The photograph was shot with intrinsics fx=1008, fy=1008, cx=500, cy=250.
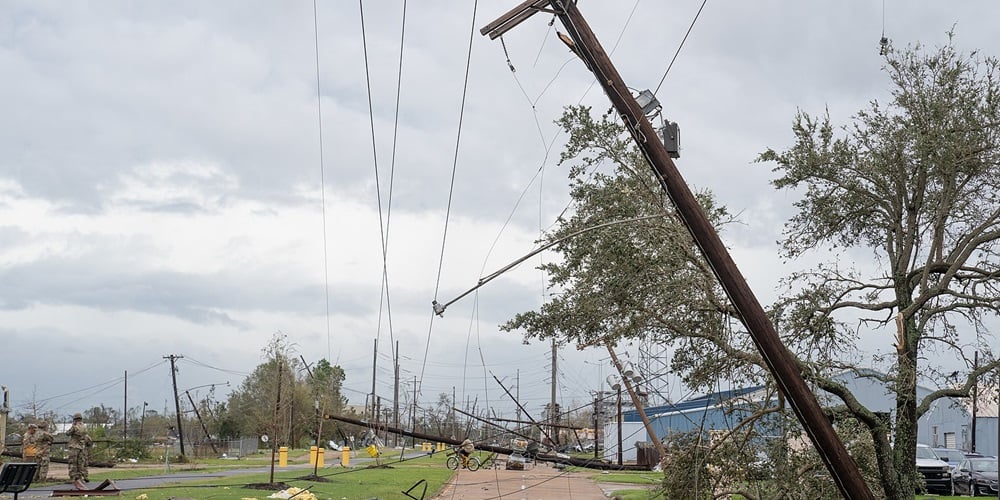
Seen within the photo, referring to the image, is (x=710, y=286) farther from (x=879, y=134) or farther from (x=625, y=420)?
(x=625, y=420)

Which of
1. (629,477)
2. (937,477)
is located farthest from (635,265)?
(629,477)

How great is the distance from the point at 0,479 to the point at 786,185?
52.0 feet

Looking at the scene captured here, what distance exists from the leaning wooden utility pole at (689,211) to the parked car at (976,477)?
84.5ft

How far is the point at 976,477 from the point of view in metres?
35.2

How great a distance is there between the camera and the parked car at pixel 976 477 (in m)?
34.9

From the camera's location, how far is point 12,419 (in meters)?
54.5

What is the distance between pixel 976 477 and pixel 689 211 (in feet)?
92.1

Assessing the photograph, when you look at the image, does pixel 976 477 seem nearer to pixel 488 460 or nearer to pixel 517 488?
pixel 517 488

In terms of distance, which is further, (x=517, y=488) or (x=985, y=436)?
(x=985, y=436)

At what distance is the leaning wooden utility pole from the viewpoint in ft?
41.0

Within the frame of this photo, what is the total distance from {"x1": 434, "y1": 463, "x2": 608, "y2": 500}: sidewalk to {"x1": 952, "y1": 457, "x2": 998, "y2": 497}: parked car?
12703 millimetres

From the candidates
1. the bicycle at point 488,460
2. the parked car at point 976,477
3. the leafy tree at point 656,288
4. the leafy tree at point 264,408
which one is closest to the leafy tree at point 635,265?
the leafy tree at point 656,288

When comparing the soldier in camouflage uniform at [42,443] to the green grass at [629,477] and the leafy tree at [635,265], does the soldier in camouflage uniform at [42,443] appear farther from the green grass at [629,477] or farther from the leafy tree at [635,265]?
the green grass at [629,477]

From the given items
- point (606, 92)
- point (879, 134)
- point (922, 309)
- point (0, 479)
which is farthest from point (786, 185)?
point (0, 479)
